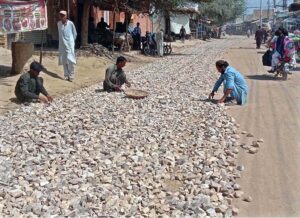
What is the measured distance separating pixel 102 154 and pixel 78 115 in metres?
2.49

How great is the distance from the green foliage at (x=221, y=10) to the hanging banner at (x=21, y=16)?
140ft

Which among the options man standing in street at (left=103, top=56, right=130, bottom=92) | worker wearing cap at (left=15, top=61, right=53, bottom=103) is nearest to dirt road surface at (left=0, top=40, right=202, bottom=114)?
worker wearing cap at (left=15, top=61, right=53, bottom=103)

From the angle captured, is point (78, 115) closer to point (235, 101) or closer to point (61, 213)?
point (235, 101)

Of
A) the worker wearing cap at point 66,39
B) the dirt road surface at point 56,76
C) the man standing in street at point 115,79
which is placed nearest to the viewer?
the dirt road surface at point 56,76

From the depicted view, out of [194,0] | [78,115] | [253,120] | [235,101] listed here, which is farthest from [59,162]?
[194,0]

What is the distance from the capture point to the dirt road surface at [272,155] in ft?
16.8

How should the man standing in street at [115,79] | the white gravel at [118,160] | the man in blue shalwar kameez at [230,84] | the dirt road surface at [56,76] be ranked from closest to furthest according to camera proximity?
the white gravel at [118,160] < the man in blue shalwar kameez at [230,84] < the dirt road surface at [56,76] < the man standing in street at [115,79]

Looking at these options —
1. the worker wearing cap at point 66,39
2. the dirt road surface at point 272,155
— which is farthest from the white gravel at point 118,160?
the worker wearing cap at point 66,39

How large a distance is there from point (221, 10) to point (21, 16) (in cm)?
4863

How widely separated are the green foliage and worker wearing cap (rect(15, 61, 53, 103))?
45.2 meters

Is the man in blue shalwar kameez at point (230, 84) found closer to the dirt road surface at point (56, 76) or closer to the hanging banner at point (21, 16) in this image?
the dirt road surface at point (56, 76)

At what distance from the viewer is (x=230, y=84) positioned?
380 inches

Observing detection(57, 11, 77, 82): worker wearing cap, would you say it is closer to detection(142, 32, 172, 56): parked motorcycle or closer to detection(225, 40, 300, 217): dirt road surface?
detection(225, 40, 300, 217): dirt road surface

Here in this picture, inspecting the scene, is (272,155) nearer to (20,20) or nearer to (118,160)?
(118,160)
